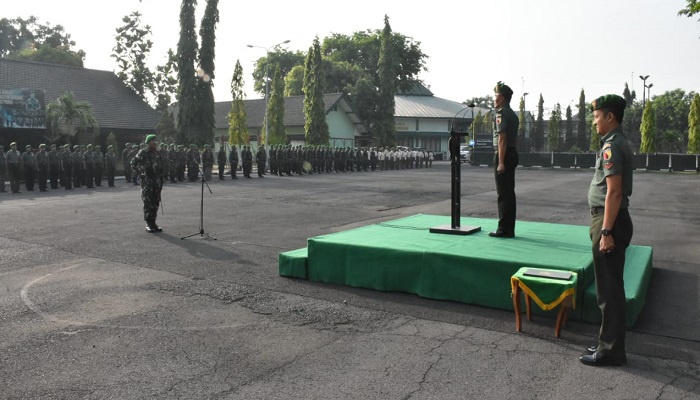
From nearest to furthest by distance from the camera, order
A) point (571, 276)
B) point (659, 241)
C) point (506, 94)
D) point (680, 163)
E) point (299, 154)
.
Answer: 1. point (571, 276)
2. point (506, 94)
3. point (659, 241)
4. point (299, 154)
5. point (680, 163)

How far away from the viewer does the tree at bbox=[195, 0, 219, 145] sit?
1427 inches

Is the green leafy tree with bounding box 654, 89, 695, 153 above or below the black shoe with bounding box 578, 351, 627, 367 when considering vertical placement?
above

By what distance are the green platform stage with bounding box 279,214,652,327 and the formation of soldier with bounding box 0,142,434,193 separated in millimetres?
5158

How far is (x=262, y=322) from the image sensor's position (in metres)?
5.57

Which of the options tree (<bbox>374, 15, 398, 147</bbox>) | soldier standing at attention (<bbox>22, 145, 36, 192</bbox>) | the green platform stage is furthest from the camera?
tree (<bbox>374, 15, 398, 147</bbox>)

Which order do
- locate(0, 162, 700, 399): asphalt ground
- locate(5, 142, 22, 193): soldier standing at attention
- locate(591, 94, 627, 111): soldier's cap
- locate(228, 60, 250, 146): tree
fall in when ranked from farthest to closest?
locate(228, 60, 250, 146): tree < locate(5, 142, 22, 193): soldier standing at attention < locate(591, 94, 627, 111): soldier's cap < locate(0, 162, 700, 399): asphalt ground

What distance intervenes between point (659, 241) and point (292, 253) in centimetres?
703

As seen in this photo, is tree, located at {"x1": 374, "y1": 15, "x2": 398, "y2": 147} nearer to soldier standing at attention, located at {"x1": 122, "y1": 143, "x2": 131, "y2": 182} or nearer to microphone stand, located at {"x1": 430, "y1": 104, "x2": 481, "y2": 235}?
soldier standing at attention, located at {"x1": 122, "y1": 143, "x2": 131, "y2": 182}

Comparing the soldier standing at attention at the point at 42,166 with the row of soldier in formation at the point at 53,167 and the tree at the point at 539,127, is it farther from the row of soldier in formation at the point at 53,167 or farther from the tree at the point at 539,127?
the tree at the point at 539,127

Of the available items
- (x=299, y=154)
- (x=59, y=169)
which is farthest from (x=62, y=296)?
(x=299, y=154)

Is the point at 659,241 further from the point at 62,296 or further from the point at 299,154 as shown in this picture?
the point at 299,154

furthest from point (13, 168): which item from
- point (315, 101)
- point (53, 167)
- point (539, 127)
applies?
point (539, 127)

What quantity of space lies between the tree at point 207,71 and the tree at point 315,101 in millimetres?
12897

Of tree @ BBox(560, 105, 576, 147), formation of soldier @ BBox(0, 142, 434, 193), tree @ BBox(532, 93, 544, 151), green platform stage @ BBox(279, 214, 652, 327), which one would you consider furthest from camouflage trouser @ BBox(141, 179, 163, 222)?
tree @ BBox(560, 105, 576, 147)
